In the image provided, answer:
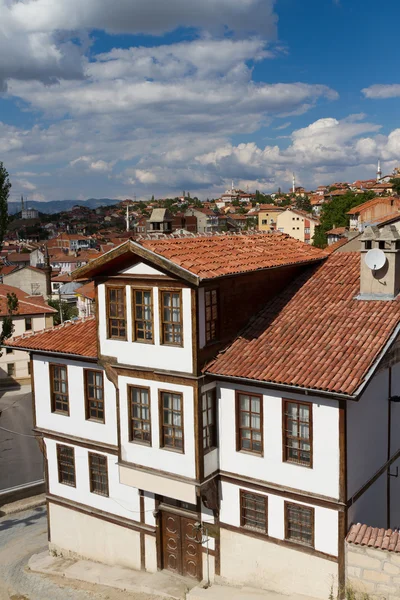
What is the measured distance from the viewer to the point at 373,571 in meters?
14.2

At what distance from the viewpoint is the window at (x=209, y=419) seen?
15.9 m

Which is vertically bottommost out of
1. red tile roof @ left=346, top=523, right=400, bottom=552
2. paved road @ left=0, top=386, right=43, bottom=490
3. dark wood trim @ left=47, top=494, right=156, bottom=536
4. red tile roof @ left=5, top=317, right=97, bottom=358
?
paved road @ left=0, top=386, right=43, bottom=490

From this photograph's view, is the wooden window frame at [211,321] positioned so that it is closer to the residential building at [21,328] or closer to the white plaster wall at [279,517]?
the white plaster wall at [279,517]

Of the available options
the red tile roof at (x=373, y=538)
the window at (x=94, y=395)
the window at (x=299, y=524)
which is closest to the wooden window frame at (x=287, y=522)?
the window at (x=299, y=524)

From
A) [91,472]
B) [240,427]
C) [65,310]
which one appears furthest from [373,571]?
[65,310]

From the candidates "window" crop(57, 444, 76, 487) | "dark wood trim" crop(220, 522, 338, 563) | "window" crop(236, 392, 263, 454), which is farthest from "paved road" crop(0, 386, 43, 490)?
"window" crop(236, 392, 263, 454)

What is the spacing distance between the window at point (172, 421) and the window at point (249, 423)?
1.55m

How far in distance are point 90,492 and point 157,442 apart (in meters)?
4.84

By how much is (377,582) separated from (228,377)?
594cm

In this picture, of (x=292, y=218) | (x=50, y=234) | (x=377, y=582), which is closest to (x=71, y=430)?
(x=377, y=582)

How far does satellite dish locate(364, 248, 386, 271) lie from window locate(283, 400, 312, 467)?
4.43 meters

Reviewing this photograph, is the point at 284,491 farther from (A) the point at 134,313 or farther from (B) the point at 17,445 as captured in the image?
(B) the point at 17,445

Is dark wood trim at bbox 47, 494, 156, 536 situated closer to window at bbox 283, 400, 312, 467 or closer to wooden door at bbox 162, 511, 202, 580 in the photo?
wooden door at bbox 162, 511, 202, 580

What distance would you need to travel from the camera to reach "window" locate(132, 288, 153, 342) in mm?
15969
